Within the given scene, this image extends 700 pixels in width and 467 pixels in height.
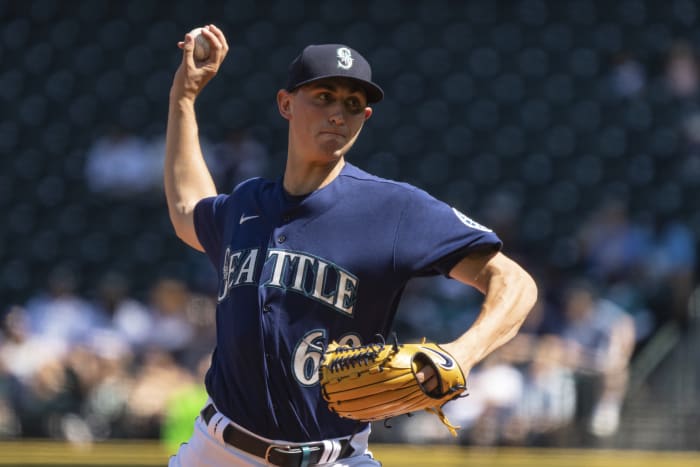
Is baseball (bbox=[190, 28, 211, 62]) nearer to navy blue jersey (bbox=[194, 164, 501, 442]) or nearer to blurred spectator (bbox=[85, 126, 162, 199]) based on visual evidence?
navy blue jersey (bbox=[194, 164, 501, 442])

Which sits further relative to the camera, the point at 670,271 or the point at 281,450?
the point at 670,271

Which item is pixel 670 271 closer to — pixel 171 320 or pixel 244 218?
pixel 171 320

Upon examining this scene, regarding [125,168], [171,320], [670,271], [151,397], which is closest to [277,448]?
[151,397]

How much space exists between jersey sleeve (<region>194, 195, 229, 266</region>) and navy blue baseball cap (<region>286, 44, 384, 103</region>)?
0.44 meters

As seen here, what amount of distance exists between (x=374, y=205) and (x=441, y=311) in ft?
17.8

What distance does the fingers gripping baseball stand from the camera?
10.6ft

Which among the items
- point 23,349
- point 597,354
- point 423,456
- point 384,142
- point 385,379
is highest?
point 385,379

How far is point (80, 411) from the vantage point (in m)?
7.38

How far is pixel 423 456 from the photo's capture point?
22.3 ft

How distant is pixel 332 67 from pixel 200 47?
2.39 ft

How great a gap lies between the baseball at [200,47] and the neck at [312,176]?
2.08 ft

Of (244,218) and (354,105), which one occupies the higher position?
(354,105)

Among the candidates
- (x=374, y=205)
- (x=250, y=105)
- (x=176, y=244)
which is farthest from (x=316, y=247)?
(x=250, y=105)

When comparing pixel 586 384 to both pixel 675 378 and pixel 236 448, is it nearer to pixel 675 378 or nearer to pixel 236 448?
pixel 675 378
